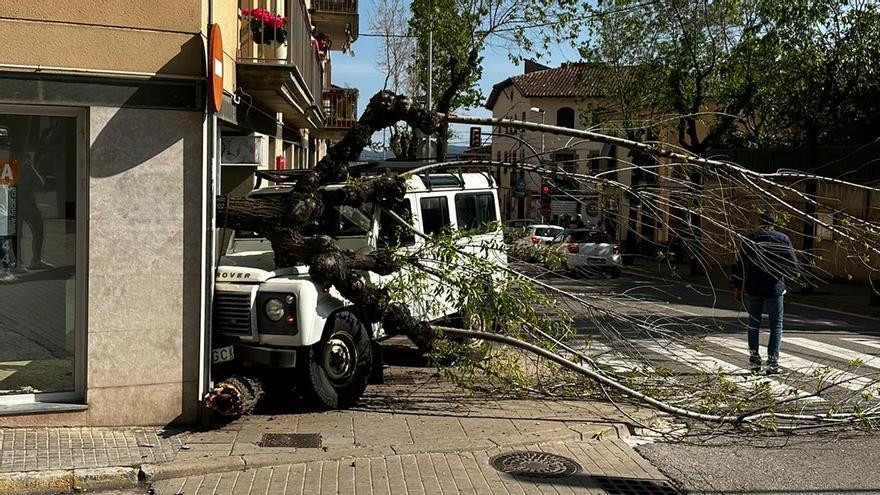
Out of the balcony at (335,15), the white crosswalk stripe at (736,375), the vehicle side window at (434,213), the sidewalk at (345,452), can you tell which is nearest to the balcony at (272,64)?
the vehicle side window at (434,213)

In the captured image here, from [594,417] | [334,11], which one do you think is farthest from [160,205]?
[334,11]

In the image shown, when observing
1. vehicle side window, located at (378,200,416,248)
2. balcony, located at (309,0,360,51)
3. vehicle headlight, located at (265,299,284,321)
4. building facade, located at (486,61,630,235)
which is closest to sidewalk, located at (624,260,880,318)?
A: building facade, located at (486,61,630,235)

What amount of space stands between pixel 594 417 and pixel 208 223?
154 inches

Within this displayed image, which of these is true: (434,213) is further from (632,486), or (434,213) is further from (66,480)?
(66,480)

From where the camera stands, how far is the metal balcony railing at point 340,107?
24641 millimetres

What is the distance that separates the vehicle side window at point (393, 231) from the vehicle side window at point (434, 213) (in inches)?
30.3

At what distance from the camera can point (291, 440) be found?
7.09 metres

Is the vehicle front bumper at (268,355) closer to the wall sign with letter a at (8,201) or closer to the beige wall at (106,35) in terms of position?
the wall sign with letter a at (8,201)

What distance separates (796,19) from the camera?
22859mm

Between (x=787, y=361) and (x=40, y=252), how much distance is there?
29.3 ft

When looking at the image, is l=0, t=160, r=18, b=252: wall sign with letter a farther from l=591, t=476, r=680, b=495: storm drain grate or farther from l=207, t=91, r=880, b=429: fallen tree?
l=591, t=476, r=680, b=495: storm drain grate

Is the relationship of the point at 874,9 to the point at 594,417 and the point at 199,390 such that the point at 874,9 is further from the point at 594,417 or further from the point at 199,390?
the point at 199,390

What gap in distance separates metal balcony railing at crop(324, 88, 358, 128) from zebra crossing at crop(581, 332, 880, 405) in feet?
46.9

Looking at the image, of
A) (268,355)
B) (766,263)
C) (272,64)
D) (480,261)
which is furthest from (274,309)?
(766,263)
